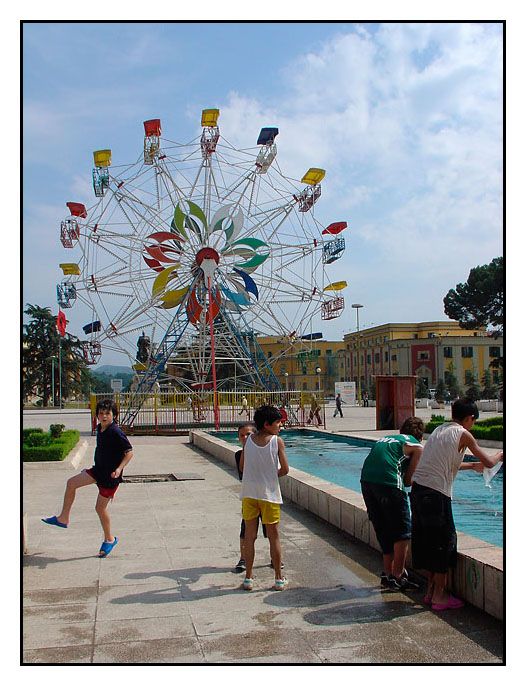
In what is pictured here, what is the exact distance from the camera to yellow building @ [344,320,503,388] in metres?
84.6

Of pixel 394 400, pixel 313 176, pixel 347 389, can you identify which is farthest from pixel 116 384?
pixel 347 389

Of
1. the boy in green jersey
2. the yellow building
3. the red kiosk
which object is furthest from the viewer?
the yellow building

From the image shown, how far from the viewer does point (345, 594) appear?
5.33 meters

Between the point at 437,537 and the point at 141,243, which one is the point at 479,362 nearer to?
the point at 141,243

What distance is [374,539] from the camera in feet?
21.8

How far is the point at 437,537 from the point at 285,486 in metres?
4.92

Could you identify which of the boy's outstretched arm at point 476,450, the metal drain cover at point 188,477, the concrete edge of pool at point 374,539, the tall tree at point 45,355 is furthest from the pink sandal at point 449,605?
the tall tree at point 45,355

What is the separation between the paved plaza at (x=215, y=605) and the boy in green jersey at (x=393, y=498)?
0.22 m

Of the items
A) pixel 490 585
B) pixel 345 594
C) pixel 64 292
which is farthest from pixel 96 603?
pixel 64 292

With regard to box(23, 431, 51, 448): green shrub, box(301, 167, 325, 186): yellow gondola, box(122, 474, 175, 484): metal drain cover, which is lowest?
box(122, 474, 175, 484): metal drain cover

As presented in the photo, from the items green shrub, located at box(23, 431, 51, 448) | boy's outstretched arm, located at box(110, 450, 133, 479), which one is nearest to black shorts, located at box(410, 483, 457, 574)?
boy's outstretched arm, located at box(110, 450, 133, 479)

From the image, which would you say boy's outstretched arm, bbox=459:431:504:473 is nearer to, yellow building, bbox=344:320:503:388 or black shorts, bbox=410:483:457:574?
black shorts, bbox=410:483:457:574

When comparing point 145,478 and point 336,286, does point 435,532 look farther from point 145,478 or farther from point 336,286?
point 336,286

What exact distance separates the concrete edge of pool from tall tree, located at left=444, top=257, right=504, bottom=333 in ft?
143
